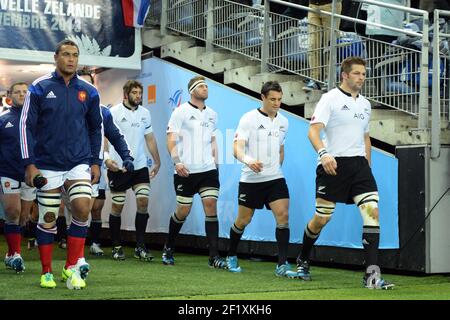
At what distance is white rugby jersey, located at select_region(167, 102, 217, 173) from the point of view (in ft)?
37.9

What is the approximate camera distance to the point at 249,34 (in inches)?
532

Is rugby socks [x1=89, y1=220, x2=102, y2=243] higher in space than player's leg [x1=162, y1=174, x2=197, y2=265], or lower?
lower

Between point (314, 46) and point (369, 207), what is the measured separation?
3424 millimetres

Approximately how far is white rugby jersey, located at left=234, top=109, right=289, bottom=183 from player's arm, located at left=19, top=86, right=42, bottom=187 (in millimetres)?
2838

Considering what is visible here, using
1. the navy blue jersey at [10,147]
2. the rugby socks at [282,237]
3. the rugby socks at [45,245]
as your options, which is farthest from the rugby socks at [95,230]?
the rugby socks at [45,245]

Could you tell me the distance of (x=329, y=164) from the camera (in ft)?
29.9

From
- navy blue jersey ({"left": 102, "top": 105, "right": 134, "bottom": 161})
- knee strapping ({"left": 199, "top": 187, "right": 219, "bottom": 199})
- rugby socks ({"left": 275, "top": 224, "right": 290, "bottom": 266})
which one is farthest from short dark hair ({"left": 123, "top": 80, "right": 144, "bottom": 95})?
rugby socks ({"left": 275, "top": 224, "right": 290, "bottom": 266})

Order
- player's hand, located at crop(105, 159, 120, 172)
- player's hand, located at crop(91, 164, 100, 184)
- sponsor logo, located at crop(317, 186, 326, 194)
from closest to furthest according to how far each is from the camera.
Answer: player's hand, located at crop(91, 164, 100, 184) < sponsor logo, located at crop(317, 186, 326, 194) < player's hand, located at crop(105, 159, 120, 172)

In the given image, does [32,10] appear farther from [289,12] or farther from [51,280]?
A: [51,280]

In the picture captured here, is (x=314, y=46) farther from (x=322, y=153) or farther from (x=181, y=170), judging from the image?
(x=322, y=153)

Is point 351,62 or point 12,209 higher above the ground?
point 351,62

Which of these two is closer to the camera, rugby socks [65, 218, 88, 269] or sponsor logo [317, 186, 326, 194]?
rugby socks [65, 218, 88, 269]

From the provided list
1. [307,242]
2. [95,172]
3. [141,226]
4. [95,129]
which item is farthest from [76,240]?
[141,226]

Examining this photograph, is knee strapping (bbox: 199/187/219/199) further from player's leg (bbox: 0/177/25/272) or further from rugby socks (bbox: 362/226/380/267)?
rugby socks (bbox: 362/226/380/267)
